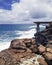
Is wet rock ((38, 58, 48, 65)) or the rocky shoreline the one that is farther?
the rocky shoreline

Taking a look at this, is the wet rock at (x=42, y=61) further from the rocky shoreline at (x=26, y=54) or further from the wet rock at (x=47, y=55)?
the wet rock at (x=47, y=55)

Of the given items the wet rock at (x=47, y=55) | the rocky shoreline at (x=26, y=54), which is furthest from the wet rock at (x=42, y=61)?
the wet rock at (x=47, y=55)

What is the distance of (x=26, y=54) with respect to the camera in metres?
16.7

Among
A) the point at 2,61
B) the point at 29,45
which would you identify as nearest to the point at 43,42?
the point at 29,45

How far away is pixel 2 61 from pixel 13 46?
2967 millimetres

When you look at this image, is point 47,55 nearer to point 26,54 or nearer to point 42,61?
point 42,61

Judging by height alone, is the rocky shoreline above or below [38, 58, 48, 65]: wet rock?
above

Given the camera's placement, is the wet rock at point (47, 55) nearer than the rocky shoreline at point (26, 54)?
Yes

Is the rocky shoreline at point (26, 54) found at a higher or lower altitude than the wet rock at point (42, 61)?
higher

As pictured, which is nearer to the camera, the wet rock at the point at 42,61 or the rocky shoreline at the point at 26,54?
the wet rock at the point at 42,61

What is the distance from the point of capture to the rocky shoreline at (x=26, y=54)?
1512cm

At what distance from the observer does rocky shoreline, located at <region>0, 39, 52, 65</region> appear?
1512 centimetres

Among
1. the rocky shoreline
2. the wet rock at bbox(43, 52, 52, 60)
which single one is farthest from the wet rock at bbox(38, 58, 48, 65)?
the wet rock at bbox(43, 52, 52, 60)

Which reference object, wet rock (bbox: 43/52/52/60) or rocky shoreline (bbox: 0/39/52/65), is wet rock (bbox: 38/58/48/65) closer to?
rocky shoreline (bbox: 0/39/52/65)
